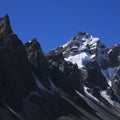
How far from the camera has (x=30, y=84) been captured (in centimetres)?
16488

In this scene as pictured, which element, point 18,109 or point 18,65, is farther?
point 18,65

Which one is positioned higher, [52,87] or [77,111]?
[52,87]

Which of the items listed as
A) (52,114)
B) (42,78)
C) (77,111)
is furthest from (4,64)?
(42,78)

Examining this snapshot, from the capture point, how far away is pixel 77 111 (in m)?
168

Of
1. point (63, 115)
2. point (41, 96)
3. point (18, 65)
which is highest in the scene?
point (18, 65)

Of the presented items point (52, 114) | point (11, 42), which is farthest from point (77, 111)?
point (11, 42)

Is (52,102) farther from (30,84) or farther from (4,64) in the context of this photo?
(4,64)

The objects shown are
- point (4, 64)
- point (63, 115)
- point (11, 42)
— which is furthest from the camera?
point (11, 42)

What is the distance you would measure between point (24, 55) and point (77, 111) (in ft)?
89.0

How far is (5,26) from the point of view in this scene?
181 meters

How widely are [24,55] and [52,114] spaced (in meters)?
30.2

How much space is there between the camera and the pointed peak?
17725 centimetres

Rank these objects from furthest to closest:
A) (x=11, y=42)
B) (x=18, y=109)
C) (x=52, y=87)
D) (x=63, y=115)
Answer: (x=52, y=87), (x=11, y=42), (x=63, y=115), (x=18, y=109)

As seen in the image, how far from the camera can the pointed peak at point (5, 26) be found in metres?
177
